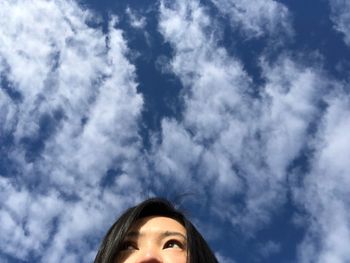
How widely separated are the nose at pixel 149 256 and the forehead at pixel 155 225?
38 cm

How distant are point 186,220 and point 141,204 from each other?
0.52m

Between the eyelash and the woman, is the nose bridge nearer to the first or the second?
the woman

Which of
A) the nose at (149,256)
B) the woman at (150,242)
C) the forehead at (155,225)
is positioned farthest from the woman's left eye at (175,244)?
the nose at (149,256)

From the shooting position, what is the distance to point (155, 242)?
3.87 metres

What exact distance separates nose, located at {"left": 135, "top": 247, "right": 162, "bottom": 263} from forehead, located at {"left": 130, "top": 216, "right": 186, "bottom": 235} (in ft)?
1.25

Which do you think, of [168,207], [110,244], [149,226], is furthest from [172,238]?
[168,207]

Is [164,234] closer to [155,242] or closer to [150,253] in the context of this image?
[155,242]

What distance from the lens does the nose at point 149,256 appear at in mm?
3354

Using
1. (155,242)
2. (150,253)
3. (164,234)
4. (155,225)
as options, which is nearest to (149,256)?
(150,253)

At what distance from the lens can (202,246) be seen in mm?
4070

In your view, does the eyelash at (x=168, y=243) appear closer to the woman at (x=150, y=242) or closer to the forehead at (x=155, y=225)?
the woman at (x=150, y=242)

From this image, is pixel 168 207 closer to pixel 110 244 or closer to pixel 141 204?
pixel 141 204

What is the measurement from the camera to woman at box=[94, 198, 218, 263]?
3652 mm

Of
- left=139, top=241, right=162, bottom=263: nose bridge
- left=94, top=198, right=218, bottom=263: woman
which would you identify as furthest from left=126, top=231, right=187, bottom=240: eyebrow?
left=139, top=241, right=162, bottom=263: nose bridge
